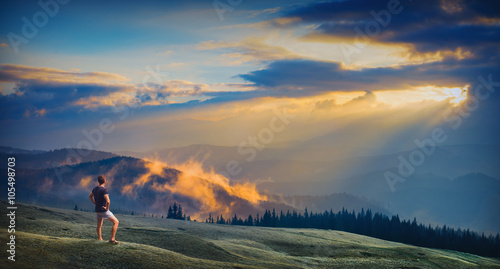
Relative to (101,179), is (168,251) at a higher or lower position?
lower

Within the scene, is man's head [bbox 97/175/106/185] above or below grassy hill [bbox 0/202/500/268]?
above

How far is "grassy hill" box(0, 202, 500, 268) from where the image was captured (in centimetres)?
3854

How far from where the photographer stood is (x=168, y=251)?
48312 millimetres

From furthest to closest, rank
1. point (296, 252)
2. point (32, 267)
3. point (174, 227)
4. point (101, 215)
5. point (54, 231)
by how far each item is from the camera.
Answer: point (174, 227)
point (296, 252)
point (54, 231)
point (101, 215)
point (32, 267)

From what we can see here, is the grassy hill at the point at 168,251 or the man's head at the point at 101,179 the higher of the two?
the man's head at the point at 101,179

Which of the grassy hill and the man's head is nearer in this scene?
the man's head

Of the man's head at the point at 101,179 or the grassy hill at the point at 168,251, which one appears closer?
the man's head at the point at 101,179

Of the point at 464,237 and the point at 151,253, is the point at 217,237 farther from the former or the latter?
the point at 464,237

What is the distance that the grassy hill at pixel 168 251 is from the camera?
38.5 m

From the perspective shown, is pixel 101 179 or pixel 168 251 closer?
pixel 101 179

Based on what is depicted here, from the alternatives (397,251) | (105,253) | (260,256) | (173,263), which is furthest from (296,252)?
(105,253)

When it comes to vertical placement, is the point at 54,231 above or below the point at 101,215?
below

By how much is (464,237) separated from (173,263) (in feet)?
624

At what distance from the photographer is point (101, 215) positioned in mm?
37469
